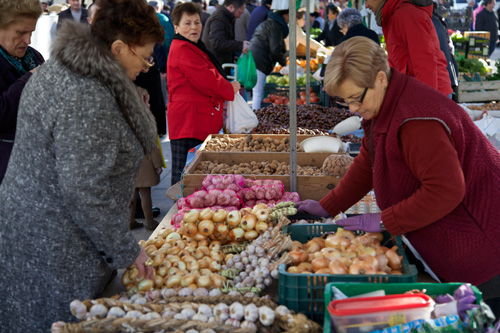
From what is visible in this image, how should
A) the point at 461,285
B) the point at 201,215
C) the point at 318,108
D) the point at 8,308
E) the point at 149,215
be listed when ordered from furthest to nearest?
the point at 318,108
the point at 149,215
the point at 201,215
the point at 8,308
the point at 461,285

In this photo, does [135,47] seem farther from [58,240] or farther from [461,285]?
[461,285]

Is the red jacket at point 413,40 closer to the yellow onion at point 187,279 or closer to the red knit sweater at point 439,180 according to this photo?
the red knit sweater at point 439,180

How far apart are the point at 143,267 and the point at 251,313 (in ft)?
1.70

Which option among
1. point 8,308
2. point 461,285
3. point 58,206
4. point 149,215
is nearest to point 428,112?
point 461,285

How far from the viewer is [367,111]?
207 cm

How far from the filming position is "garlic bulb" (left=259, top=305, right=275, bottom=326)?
181 centimetres

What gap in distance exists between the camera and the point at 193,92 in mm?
4812

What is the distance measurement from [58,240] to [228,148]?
2.55 m

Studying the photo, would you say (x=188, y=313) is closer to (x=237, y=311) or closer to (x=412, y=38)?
(x=237, y=311)

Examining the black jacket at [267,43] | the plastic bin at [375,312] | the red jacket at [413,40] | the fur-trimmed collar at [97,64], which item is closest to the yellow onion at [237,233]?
the fur-trimmed collar at [97,64]

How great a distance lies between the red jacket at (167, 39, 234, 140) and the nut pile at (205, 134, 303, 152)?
13.2 inches

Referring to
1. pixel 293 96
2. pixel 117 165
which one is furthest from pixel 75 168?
pixel 293 96

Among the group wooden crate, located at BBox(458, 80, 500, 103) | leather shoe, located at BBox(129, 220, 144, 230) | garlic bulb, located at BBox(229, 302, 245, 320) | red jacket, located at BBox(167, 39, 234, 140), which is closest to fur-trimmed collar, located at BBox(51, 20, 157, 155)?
garlic bulb, located at BBox(229, 302, 245, 320)

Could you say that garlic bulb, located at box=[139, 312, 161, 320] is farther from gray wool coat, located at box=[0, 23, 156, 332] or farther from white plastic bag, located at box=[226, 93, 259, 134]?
white plastic bag, located at box=[226, 93, 259, 134]
